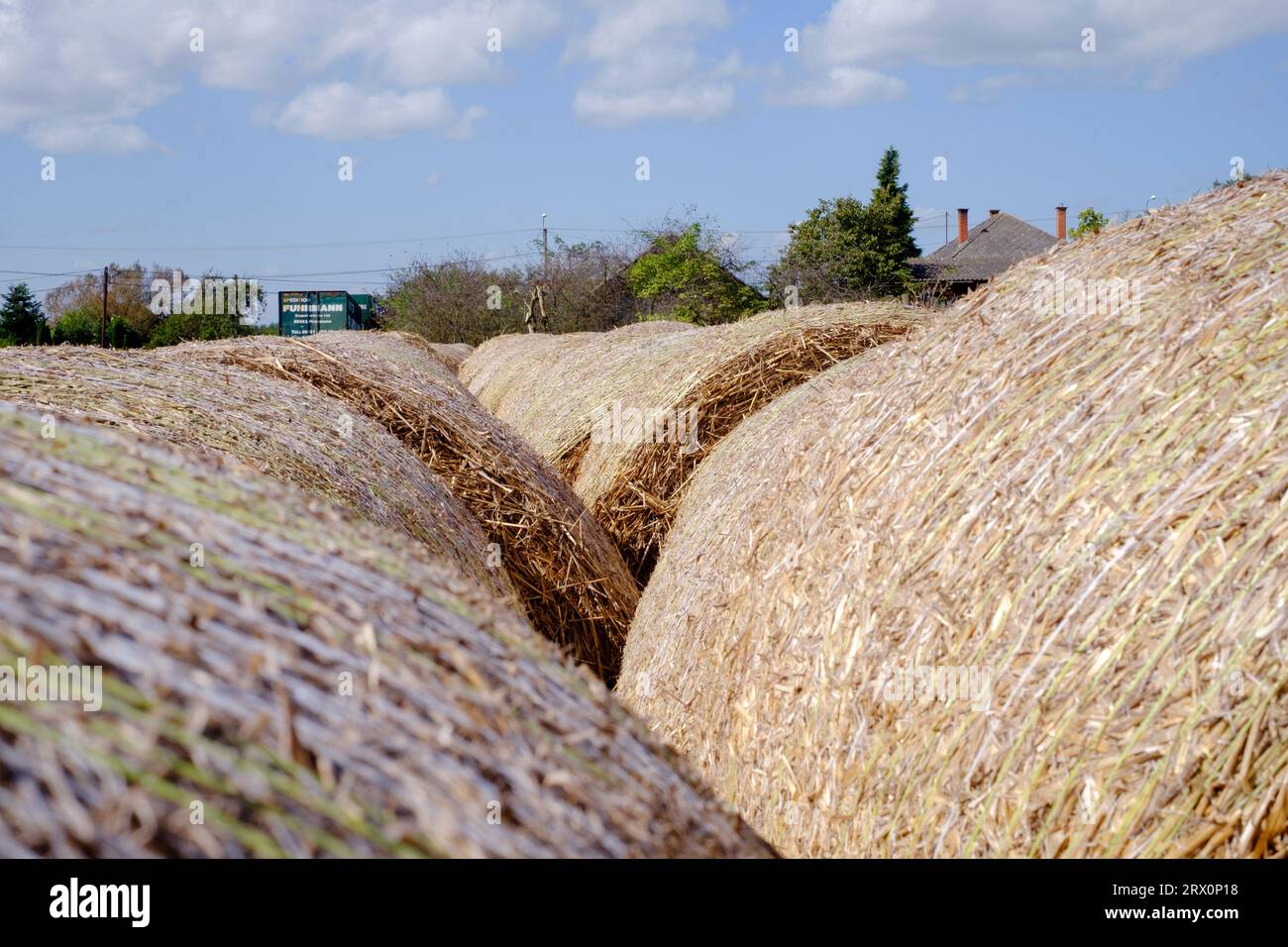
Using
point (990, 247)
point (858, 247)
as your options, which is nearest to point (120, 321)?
point (858, 247)

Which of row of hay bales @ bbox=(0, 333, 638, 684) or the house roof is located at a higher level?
the house roof

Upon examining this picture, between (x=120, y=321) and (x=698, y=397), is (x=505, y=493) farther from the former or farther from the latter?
(x=120, y=321)

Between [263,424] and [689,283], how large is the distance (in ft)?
105

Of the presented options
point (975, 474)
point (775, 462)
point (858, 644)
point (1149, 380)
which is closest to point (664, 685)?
point (775, 462)

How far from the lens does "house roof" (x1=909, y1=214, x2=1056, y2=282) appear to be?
2030 inches

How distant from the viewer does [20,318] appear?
154ft

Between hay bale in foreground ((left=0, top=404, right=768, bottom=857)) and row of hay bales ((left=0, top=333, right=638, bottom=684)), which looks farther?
row of hay bales ((left=0, top=333, right=638, bottom=684))

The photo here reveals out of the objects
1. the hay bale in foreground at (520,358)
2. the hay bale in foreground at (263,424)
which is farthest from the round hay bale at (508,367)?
the hay bale in foreground at (263,424)

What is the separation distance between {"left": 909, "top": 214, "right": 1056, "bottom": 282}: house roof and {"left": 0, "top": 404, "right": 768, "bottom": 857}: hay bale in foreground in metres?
49.1

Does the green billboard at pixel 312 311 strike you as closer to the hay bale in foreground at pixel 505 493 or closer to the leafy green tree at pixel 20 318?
the leafy green tree at pixel 20 318

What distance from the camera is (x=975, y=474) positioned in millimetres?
3160

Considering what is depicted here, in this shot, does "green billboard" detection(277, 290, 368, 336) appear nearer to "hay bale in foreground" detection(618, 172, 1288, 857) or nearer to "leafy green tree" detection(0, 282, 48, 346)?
"leafy green tree" detection(0, 282, 48, 346)

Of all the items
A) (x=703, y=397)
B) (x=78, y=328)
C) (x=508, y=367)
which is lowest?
(x=703, y=397)
